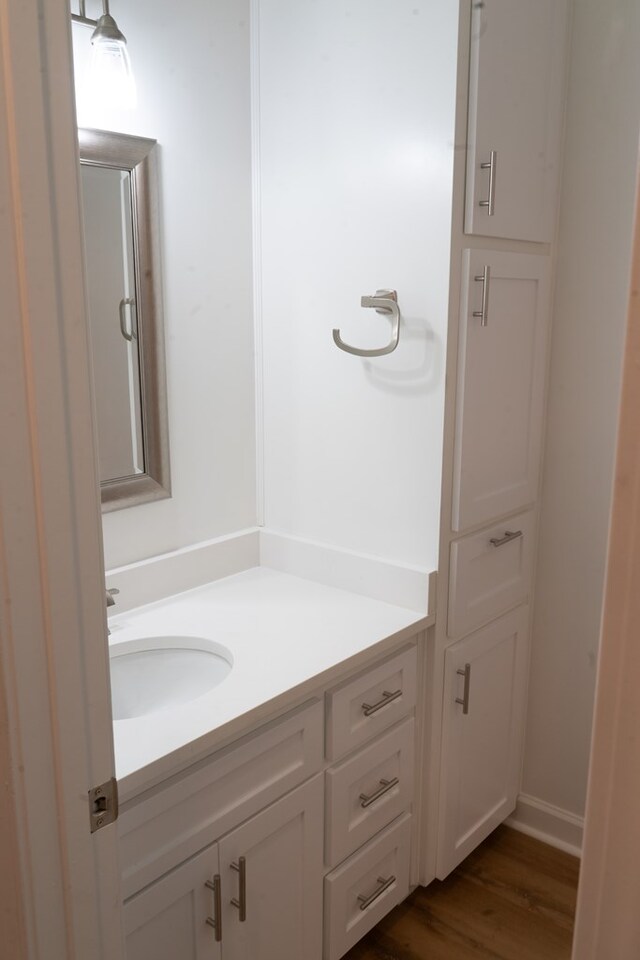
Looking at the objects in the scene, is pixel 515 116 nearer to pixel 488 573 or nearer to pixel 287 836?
pixel 488 573

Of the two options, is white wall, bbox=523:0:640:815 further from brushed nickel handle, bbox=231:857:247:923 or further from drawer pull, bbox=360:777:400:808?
brushed nickel handle, bbox=231:857:247:923

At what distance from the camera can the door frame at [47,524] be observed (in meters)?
0.69

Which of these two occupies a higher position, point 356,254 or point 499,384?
point 356,254

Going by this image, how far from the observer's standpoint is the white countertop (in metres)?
1.23

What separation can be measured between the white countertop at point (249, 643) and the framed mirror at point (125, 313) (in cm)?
27

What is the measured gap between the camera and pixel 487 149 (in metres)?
1.60

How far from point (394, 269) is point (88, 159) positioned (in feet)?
2.10

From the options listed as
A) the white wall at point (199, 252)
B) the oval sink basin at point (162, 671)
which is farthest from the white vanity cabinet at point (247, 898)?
the white wall at point (199, 252)

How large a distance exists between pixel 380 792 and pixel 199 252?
1.24 metres

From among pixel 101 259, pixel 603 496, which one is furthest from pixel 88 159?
pixel 603 496

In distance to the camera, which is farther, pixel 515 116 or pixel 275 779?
pixel 515 116

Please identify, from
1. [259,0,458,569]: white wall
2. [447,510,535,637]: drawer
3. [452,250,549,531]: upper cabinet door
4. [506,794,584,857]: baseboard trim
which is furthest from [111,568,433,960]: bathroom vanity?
[506,794,584,857]: baseboard trim

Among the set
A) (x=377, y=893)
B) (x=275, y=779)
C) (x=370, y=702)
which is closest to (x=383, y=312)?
(x=370, y=702)

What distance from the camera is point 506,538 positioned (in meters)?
1.92
